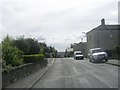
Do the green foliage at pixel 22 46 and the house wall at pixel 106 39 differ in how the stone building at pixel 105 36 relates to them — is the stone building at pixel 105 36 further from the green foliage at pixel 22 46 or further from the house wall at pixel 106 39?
the green foliage at pixel 22 46

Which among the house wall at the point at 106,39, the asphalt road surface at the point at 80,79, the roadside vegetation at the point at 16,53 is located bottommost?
the asphalt road surface at the point at 80,79

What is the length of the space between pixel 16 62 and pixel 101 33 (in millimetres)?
53978

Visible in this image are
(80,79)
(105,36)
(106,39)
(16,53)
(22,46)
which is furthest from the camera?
(105,36)

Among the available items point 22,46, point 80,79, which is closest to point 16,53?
point 80,79

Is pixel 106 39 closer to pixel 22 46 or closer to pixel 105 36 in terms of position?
pixel 105 36

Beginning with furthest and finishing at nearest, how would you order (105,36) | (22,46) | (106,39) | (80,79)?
(105,36), (106,39), (22,46), (80,79)

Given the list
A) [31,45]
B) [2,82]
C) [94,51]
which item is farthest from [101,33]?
[2,82]

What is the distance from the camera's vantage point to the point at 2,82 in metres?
13.2

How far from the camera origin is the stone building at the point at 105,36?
7094 cm

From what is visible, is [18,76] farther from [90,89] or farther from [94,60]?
[94,60]

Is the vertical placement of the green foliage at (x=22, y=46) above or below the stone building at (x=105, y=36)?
below

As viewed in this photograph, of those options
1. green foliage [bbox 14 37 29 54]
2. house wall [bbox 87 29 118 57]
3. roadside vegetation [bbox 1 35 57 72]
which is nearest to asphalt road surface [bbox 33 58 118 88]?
roadside vegetation [bbox 1 35 57 72]

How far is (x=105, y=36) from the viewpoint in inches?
2822

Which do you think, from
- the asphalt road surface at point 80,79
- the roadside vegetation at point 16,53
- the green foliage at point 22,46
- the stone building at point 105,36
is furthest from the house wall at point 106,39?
the asphalt road surface at point 80,79
